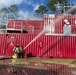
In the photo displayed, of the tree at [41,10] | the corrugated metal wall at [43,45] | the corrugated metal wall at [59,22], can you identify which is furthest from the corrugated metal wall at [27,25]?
the tree at [41,10]

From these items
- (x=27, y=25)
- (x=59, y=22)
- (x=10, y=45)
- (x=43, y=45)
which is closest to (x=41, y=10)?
(x=27, y=25)

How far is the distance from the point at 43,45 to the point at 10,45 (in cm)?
410

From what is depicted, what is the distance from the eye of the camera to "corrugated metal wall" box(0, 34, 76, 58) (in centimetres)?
2802

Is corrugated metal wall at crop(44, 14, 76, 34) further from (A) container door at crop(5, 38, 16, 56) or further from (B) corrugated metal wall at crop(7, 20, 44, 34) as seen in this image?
(A) container door at crop(5, 38, 16, 56)

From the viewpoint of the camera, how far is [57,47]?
92.1 feet

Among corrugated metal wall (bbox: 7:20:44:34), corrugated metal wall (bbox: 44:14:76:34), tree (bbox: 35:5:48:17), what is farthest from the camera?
tree (bbox: 35:5:48:17)

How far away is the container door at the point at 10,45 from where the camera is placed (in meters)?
28.7

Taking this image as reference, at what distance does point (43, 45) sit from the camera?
2831 centimetres

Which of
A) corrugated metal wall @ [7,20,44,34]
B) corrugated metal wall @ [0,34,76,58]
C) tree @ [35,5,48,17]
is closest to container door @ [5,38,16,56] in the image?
corrugated metal wall @ [0,34,76,58]

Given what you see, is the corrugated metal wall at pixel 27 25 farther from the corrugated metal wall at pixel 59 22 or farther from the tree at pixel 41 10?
the tree at pixel 41 10

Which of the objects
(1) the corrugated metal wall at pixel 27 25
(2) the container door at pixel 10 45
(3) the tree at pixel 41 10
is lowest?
(2) the container door at pixel 10 45

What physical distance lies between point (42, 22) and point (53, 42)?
7.04 metres

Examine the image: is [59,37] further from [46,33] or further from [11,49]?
[11,49]

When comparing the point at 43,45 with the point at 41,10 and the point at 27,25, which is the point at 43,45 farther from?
the point at 41,10
